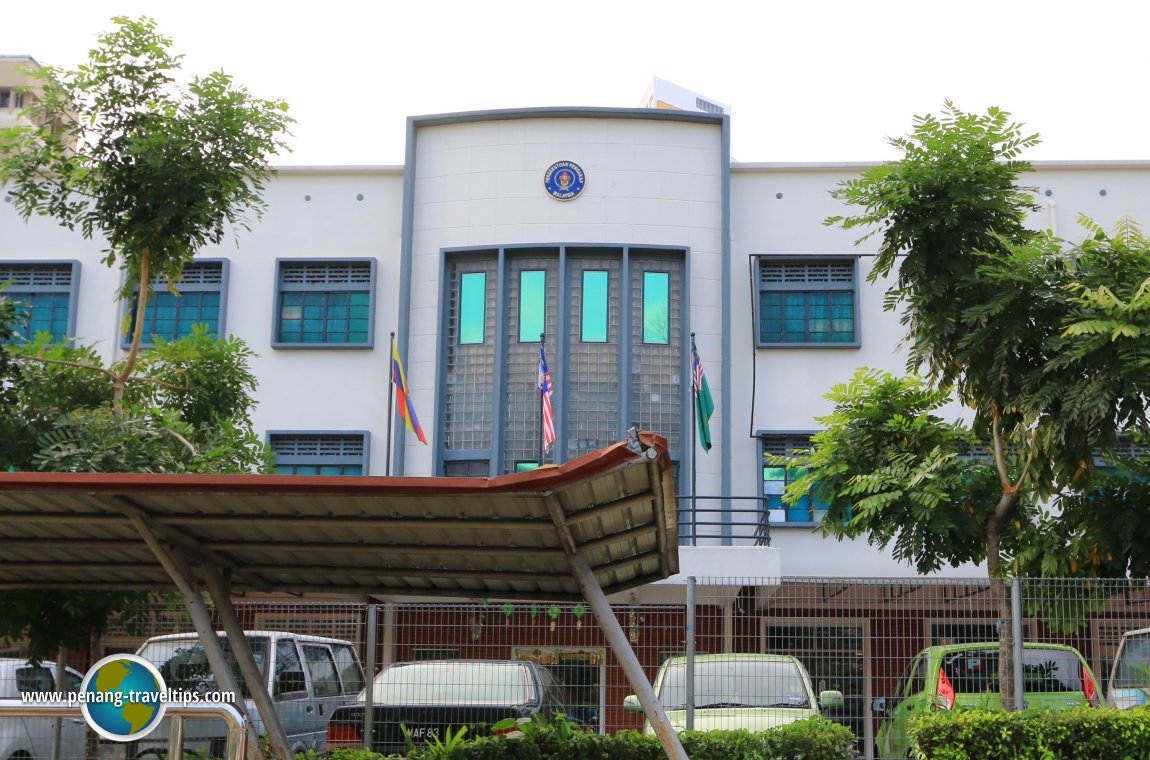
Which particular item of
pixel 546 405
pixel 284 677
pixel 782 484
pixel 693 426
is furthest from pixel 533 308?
pixel 284 677

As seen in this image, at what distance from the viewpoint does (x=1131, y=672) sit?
12117mm

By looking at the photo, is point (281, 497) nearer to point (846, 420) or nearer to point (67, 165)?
point (67, 165)

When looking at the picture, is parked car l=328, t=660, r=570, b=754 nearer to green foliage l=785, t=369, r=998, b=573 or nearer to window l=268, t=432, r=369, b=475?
green foliage l=785, t=369, r=998, b=573

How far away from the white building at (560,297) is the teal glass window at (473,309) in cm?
4

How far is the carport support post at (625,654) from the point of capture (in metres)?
9.37

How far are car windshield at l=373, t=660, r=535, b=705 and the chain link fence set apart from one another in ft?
0.08

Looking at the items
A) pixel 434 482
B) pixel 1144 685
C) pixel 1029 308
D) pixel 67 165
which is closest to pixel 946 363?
pixel 1029 308

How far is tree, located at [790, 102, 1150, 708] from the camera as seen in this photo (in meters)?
13.6

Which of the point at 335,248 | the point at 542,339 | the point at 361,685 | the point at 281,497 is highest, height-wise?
the point at 335,248

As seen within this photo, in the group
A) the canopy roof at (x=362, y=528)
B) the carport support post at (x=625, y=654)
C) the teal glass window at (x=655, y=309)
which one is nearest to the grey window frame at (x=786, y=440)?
the teal glass window at (x=655, y=309)

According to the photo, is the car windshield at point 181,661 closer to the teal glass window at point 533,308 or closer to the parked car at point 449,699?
the parked car at point 449,699

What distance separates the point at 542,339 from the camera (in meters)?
23.9

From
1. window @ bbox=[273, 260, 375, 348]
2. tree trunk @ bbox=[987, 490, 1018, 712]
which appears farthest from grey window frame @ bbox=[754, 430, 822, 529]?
tree trunk @ bbox=[987, 490, 1018, 712]

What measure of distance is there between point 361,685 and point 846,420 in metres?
7.41
